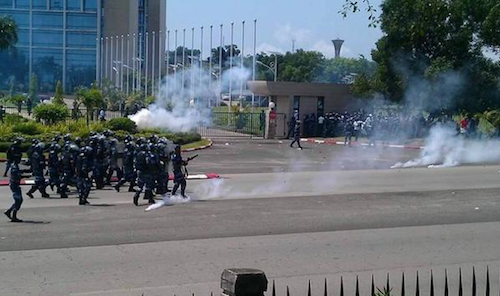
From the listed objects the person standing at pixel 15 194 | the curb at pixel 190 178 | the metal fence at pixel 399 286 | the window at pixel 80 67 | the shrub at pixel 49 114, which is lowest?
the curb at pixel 190 178

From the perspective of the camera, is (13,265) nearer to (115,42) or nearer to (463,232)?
(463,232)

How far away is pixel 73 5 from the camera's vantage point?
106500 millimetres

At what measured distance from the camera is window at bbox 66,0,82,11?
348ft

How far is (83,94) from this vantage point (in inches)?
1844

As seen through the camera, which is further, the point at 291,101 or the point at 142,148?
the point at 291,101

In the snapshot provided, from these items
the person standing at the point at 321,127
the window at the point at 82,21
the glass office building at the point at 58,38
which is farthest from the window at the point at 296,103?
the window at the point at 82,21

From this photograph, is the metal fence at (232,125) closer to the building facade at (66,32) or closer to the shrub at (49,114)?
the shrub at (49,114)

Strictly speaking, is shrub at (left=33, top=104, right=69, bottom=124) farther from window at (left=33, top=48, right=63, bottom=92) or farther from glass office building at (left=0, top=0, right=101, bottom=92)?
window at (left=33, top=48, right=63, bottom=92)

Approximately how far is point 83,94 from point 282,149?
16433 mm

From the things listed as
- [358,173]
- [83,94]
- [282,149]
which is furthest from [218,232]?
[83,94]

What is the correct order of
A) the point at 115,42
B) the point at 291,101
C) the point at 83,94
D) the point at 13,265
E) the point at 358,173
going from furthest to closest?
1. the point at 115,42
2. the point at 83,94
3. the point at 291,101
4. the point at 358,173
5. the point at 13,265

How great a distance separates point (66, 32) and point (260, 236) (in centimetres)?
9851

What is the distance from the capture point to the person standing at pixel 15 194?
48.5 feet

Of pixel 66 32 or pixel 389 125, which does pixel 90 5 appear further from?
pixel 389 125
